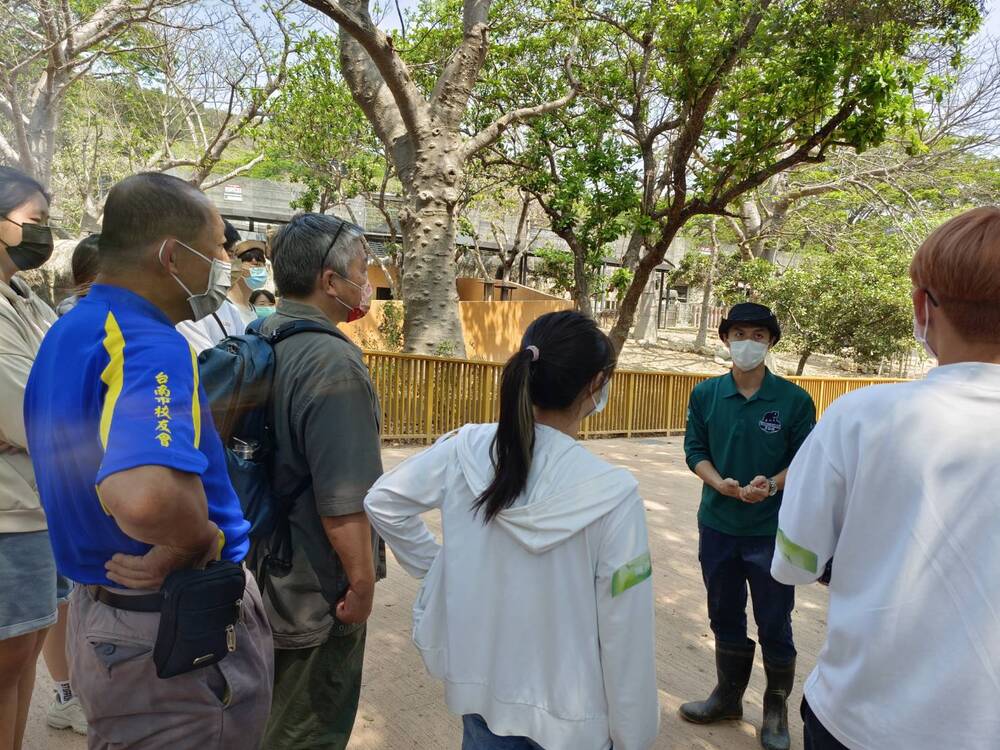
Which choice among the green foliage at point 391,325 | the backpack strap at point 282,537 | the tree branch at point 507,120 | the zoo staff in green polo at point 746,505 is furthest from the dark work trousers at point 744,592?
the green foliage at point 391,325

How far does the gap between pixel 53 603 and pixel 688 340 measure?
27265 millimetres

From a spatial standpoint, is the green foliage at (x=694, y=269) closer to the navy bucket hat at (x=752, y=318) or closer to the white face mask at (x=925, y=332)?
the navy bucket hat at (x=752, y=318)

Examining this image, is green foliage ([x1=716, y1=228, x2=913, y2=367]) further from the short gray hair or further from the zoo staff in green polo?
the short gray hair

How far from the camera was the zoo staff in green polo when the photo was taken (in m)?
2.99

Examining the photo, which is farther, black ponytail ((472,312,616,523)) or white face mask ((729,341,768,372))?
white face mask ((729,341,768,372))

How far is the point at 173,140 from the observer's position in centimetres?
1978

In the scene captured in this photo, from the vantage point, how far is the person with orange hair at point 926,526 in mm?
1355

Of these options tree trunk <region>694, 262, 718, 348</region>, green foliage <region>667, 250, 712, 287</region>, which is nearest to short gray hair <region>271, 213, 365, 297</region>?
tree trunk <region>694, 262, 718, 348</region>

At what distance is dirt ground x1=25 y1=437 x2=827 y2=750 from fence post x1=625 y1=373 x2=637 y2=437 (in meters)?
5.59

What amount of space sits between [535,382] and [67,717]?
253cm

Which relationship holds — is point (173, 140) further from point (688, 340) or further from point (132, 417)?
point (132, 417)

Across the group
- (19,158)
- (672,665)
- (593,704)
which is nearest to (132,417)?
(593,704)

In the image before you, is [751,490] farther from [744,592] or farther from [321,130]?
[321,130]

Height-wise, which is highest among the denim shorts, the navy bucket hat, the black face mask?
the black face mask
